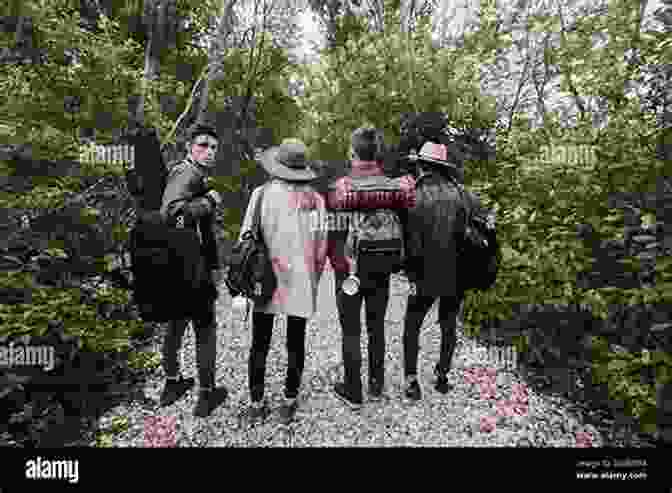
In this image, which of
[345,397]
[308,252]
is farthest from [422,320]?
[308,252]

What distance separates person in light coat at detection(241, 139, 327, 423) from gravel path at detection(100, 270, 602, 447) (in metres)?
0.57

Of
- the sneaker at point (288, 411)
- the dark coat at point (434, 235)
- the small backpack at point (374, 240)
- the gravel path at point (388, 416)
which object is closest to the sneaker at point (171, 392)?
the gravel path at point (388, 416)

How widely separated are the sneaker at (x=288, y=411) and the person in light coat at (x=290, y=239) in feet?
1.25

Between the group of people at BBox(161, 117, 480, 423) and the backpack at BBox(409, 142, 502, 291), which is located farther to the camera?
the backpack at BBox(409, 142, 502, 291)

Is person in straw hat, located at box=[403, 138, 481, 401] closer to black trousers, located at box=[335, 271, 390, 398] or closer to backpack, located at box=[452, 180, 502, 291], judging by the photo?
backpack, located at box=[452, 180, 502, 291]

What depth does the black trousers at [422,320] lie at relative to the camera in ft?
8.62

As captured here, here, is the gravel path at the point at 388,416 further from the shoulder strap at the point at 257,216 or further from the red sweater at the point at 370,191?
the red sweater at the point at 370,191

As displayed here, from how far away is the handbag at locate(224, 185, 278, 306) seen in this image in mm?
2111

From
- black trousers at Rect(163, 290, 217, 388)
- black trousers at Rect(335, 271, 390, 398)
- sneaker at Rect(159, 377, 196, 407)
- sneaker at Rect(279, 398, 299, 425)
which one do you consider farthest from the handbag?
sneaker at Rect(159, 377, 196, 407)

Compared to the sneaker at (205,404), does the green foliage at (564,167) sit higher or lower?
higher

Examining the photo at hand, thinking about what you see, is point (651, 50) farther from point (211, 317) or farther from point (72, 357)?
point (72, 357)

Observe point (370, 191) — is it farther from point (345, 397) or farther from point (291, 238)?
point (345, 397)

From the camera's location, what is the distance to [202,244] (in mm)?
2303
